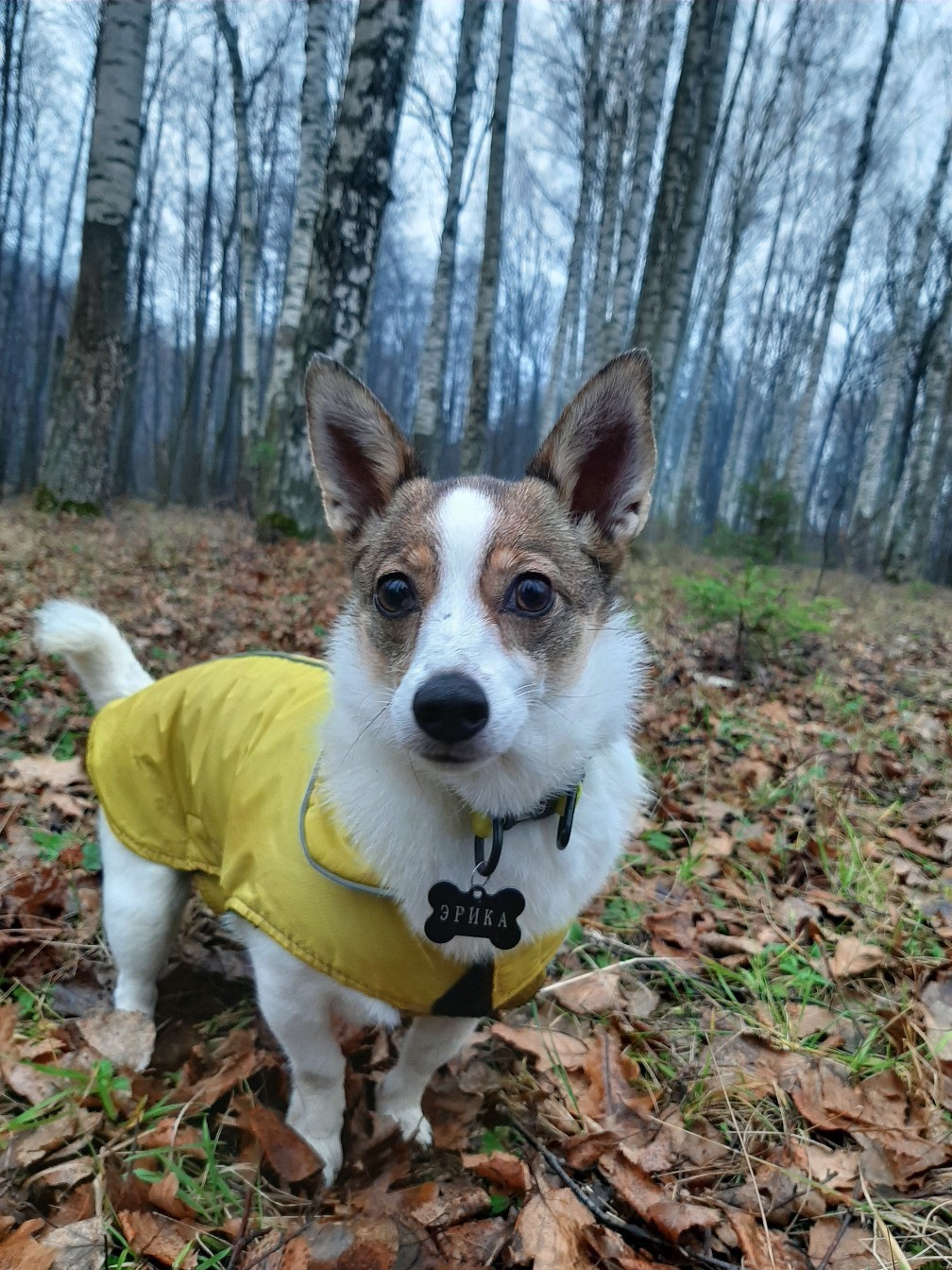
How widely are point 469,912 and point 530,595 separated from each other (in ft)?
2.43

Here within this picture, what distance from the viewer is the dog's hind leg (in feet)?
7.52

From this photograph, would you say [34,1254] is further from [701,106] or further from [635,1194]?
[701,106]

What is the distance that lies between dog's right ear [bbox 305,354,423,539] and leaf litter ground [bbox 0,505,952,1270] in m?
1.65

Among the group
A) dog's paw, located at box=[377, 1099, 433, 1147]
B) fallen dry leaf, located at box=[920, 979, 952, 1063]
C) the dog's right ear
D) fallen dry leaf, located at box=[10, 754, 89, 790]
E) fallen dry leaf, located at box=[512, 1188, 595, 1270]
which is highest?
the dog's right ear

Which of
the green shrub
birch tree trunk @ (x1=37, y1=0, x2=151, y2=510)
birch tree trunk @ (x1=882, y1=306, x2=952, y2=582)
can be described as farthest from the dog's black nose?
birch tree trunk @ (x1=882, y1=306, x2=952, y2=582)

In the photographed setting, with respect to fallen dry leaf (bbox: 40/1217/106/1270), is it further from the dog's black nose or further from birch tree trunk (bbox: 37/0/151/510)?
birch tree trunk (bbox: 37/0/151/510)

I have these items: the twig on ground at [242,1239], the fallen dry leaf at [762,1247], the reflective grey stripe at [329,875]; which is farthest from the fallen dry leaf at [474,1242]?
the reflective grey stripe at [329,875]

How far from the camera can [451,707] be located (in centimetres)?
147

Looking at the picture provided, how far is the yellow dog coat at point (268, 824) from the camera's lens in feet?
5.65

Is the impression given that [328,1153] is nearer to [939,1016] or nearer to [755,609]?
[939,1016]

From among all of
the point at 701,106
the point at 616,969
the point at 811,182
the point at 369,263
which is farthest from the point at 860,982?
the point at 811,182

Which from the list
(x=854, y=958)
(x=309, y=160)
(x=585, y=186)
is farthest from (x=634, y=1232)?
(x=585, y=186)

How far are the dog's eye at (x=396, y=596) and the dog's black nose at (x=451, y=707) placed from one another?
393 mm

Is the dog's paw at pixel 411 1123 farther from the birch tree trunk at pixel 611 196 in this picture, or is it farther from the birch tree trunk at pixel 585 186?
the birch tree trunk at pixel 585 186
